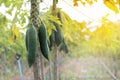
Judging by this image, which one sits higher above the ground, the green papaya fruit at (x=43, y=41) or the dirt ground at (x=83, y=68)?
the green papaya fruit at (x=43, y=41)

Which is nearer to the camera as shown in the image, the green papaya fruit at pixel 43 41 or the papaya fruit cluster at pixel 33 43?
the papaya fruit cluster at pixel 33 43

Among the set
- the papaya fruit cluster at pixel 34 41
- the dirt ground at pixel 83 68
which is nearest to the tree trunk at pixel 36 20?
the papaya fruit cluster at pixel 34 41

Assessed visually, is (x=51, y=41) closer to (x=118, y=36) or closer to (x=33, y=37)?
(x=33, y=37)

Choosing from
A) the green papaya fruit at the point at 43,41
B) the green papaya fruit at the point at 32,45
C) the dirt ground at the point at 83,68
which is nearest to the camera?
the green papaya fruit at the point at 32,45

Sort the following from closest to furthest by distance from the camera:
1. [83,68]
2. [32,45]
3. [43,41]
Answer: [32,45], [43,41], [83,68]

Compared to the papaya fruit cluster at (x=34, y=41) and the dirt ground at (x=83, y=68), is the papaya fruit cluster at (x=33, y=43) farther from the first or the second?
the dirt ground at (x=83, y=68)

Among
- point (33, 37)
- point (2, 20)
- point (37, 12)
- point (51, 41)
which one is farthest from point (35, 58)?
point (2, 20)

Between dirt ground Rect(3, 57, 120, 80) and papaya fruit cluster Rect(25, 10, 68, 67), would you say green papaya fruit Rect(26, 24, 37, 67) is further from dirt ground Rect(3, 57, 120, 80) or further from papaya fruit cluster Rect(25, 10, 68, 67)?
dirt ground Rect(3, 57, 120, 80)

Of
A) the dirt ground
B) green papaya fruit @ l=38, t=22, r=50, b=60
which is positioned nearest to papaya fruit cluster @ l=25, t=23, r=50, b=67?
green papaya fruit @ l=38, t=22, r=50, b=60

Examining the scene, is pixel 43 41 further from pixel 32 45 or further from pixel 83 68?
pixel 83 68

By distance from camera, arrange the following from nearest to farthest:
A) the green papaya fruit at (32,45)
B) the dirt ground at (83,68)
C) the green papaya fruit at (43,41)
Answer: the green papaya fruit at (32,45) < the green papaya fruit at (43,41) < the dirt ground at (83,68)

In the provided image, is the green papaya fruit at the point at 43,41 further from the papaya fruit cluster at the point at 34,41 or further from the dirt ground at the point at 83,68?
the dirt ground at the point at 83,68

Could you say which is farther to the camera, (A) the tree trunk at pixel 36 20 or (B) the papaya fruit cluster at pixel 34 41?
(A) the tree trunk at pixel 36 20

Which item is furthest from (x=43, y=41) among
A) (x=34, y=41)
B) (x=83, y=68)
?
(x=83, y=68)
